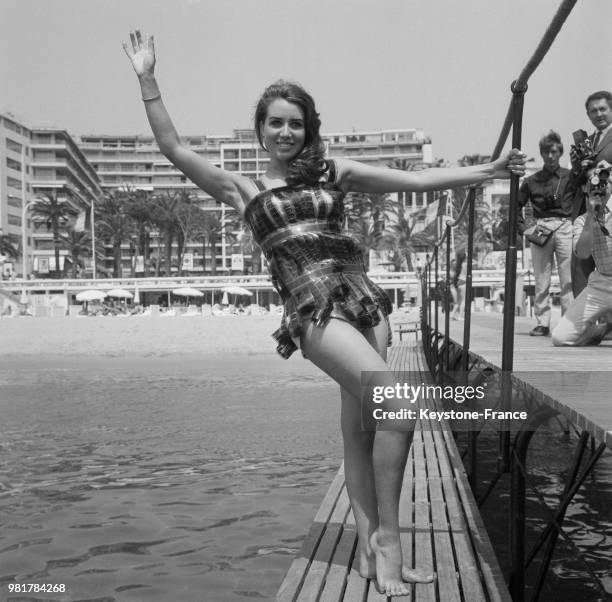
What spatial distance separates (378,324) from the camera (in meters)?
2.70

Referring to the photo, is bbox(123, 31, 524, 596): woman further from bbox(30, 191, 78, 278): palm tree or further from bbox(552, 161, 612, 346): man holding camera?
bbox(30, 191, 78, 278): palm tree

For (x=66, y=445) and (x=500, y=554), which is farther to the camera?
(x=66, y=445)

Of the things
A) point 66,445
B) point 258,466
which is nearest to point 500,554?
point 258,466

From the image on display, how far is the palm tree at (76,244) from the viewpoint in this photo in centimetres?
8731

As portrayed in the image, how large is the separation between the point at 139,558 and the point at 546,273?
3196 millimetres

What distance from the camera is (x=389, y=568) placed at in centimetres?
269

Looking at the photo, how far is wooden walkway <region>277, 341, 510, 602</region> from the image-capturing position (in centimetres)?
271

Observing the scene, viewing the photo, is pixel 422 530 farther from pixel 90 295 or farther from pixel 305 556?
pixel 90 295

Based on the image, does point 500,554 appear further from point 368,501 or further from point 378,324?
point 378,324

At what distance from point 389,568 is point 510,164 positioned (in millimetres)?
1337

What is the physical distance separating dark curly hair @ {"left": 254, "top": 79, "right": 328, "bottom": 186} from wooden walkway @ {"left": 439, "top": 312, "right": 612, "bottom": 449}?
895 millimetres

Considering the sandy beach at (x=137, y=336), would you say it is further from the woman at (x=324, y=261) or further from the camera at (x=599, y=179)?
the woman at (x=324, y=261)

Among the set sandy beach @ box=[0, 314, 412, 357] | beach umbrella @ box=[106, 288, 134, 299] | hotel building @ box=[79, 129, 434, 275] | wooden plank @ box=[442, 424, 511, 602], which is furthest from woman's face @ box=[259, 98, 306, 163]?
hotel building @ box=[79, 129, 434, 275]

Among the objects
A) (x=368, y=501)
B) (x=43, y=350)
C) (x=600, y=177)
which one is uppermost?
(x=600, y=177)
